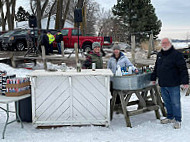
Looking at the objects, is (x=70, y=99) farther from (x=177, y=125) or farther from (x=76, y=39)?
(x=76, y=39)

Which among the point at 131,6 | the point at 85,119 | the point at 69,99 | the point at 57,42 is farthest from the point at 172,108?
the point at 131,6

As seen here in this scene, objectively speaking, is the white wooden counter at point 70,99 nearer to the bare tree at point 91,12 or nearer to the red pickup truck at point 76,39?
the red pickup truck at point 76,39

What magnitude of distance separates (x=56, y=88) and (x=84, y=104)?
563mm

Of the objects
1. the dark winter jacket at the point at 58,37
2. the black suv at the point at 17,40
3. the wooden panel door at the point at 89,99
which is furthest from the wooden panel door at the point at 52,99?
the black suv at the point at 17,40

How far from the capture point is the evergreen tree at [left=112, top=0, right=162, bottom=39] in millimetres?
27062

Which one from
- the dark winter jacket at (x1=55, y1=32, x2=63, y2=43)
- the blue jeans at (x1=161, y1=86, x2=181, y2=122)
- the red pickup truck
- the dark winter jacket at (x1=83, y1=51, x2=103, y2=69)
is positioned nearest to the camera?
the blue jeans at (x1=161, y1=86, x2=181, y2=122)

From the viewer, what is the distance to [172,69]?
424 centimetres

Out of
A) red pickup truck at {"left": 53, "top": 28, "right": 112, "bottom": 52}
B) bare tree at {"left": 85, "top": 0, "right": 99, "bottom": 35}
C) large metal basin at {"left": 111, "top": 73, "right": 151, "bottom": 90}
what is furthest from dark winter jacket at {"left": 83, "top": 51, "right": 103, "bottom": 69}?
bare tree at {"left": 85, "top": 0, "right": 99, "bottom": 35}

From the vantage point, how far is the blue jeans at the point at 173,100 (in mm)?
4375

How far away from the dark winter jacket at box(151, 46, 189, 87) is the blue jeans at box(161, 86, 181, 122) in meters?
0.13

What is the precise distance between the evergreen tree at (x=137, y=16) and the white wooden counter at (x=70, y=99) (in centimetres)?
2322

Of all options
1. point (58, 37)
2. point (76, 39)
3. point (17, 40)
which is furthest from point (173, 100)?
point (17, 40)

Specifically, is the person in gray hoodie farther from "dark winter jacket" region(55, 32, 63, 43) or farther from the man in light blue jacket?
"dark winter jacket" region(55, 32, 63, 43)

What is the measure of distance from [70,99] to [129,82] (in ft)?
3.50
